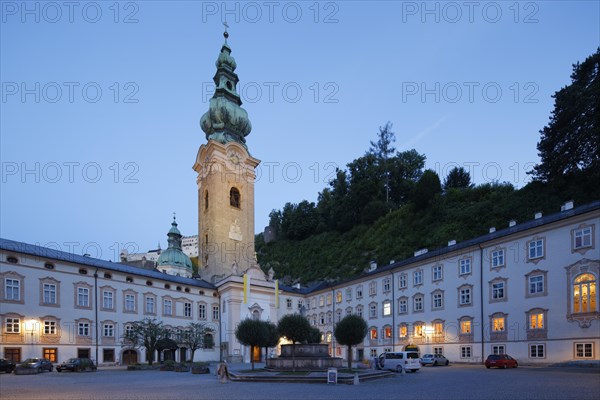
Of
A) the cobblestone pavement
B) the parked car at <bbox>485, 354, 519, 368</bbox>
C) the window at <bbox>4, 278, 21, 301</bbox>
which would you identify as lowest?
the parked car at <bbox>485, 354, 519, 368</bbox>

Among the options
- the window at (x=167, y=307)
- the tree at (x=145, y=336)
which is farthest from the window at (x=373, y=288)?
the tree at (x=145, y=336)

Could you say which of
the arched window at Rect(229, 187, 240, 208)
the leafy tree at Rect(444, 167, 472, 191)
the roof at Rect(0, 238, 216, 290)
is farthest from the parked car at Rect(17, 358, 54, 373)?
the leafy tree at Rect(444, 167, 472, 191)

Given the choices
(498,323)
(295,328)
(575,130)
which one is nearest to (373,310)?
(498,323)

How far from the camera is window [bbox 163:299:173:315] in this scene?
4762 centimetres

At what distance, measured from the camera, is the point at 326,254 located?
81438mm

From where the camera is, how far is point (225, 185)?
60.6 meters

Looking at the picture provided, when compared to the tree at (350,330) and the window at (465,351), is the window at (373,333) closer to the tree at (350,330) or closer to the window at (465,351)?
the window at (465,351)

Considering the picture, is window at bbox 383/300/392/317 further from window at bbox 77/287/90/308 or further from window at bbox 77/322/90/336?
window at bbox 77/287/90/308

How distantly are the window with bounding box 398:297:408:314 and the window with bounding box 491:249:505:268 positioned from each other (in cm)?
1145

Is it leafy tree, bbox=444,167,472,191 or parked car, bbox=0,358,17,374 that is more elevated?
leafy tree, bbox=444,167,472,191

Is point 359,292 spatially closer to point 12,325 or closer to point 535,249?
point 535,249

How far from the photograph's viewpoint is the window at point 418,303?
43312mm

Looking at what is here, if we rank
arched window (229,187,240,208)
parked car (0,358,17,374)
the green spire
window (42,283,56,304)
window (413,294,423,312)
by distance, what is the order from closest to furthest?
parked car (0,358,17,374), window (42,283,56,304), window (413,294,423,312), arched window (229,187,240,208), the green spire

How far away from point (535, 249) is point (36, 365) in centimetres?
3614
